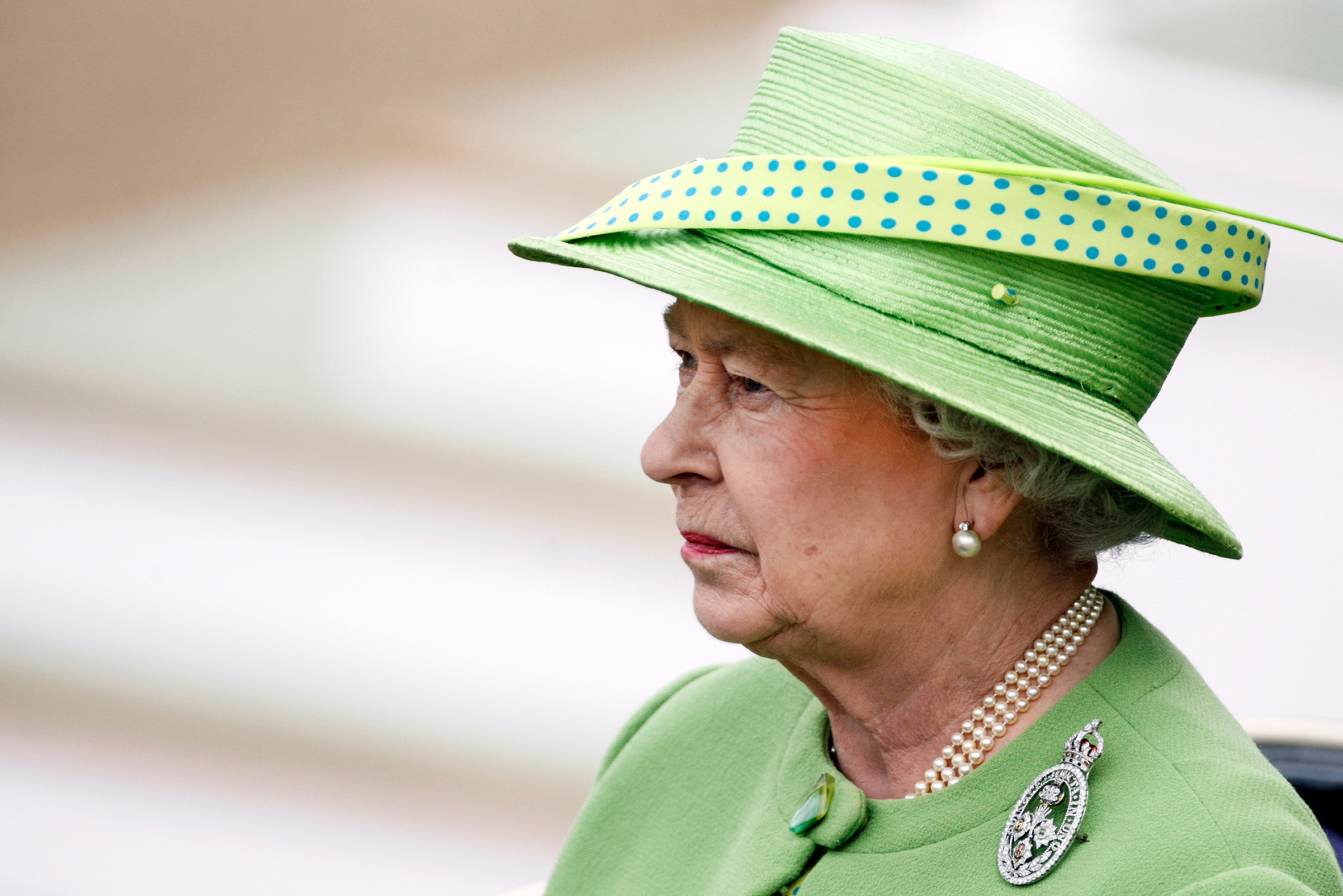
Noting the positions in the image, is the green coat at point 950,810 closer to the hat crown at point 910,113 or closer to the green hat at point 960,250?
the green hat at point 960,250

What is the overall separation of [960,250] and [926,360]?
11cm

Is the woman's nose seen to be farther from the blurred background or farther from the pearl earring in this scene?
the blurred background

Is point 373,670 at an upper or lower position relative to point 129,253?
lower

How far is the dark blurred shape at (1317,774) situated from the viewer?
167 cm

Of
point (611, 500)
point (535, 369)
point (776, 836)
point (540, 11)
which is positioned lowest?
point (776, 836)

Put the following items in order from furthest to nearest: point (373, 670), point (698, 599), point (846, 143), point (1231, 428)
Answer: point (1231, 428), point (373, 670), point (698, 599), point (846, 143)

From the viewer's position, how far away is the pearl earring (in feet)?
3.91

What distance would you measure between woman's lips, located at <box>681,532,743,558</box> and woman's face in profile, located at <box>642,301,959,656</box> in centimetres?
1

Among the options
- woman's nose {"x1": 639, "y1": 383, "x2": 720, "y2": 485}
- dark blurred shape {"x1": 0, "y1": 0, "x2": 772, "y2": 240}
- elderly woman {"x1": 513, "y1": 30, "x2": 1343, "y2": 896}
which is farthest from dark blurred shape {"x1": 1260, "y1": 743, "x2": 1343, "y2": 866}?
dark blurred shape {"x1": 0, "y1": 0, "x2": 772, "y2": 240}

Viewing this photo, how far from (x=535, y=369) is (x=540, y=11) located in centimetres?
95

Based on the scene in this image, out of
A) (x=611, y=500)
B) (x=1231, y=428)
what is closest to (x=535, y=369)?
(x=611, y=500)

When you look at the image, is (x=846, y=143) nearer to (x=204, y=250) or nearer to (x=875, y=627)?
(x=875, y=627)

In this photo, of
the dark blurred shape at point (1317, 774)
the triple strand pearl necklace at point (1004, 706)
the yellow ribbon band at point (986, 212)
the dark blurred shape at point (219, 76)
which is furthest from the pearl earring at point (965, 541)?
the dark blurred shape at point (219, 76)

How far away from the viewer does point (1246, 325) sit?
144 inches
